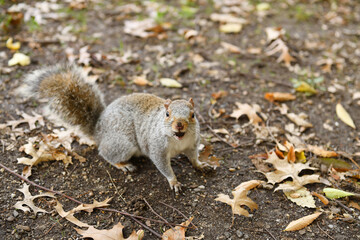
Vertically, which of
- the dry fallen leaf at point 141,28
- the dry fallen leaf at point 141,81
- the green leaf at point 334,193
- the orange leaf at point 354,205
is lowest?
the orange leaf at point 354,205

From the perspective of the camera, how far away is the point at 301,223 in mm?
2375

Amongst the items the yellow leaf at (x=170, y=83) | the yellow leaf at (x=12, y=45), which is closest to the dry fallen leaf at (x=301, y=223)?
the yellow leaf at (x=170, y=83)

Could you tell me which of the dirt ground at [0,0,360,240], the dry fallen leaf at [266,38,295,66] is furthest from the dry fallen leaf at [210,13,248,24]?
the dry fallen leaf at [266,38,295,66]

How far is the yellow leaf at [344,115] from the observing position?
11.5 ft

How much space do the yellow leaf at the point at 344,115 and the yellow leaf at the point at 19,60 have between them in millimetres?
3889

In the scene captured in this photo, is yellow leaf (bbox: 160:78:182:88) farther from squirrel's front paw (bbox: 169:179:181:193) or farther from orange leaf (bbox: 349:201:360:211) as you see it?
orange leaf (bbox: 349:201:360:211)

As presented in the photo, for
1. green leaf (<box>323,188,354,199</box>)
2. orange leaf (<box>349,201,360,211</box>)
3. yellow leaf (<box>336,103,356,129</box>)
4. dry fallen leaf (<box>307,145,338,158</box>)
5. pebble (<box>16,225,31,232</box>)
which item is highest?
pebble (<box>16,225,31,232</box>)

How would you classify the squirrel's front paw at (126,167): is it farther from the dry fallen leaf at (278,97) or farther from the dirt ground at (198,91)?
the dry fallen leaf at (278,97)

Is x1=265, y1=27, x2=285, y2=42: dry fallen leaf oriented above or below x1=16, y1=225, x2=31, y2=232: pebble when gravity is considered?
above

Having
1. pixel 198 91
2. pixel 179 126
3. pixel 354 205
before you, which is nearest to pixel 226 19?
pixel 198 91

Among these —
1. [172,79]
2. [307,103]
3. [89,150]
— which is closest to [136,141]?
[89,150]

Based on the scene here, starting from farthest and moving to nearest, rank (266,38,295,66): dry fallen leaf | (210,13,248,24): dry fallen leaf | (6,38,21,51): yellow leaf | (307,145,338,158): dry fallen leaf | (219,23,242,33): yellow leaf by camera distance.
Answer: (210,13,248,24): dry fallen leaf → (219,23,242,33): yellow leaf → (266,38,295,66): dry fallen leaf → (6,38,21,51): yellow leaf → (307,145,338,158): dry fallen leaf

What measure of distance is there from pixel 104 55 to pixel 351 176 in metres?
3.31

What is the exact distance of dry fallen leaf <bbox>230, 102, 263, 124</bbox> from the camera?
346cm
